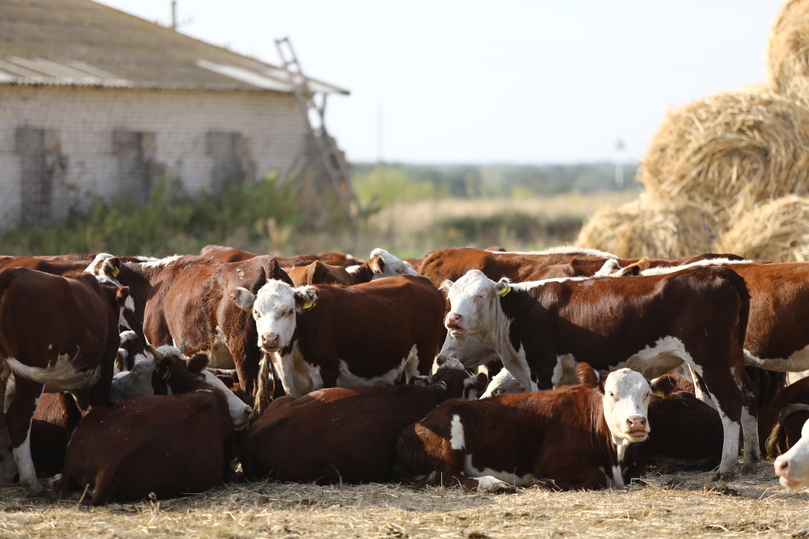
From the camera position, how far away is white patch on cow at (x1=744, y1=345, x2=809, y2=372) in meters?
6.89

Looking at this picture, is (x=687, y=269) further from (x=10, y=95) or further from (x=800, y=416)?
(x=10, y=95)

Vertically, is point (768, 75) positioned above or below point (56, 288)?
above

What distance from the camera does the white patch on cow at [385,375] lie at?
738cm

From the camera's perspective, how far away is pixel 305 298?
6887 mm

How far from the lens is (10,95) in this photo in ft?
61.7

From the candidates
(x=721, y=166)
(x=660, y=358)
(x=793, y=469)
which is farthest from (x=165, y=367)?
(x=721, y=166)

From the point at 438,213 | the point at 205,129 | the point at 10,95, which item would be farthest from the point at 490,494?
the point at 438,213

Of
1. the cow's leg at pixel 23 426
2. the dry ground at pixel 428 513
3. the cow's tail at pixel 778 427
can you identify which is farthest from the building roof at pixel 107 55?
the cow's tail at pixel 778 427

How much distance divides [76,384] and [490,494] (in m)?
2.77

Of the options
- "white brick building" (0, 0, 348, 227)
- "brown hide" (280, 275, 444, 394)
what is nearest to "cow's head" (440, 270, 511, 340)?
"brown hide" (280, 275, 444, 394)

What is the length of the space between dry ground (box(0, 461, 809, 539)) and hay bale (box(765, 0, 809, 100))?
8.03 m

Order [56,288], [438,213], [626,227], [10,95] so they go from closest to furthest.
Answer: [56,288], [626,227], [10,95], [438,213]

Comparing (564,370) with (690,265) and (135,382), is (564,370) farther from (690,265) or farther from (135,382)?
(135,382)

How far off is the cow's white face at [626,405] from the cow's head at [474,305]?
132cm
